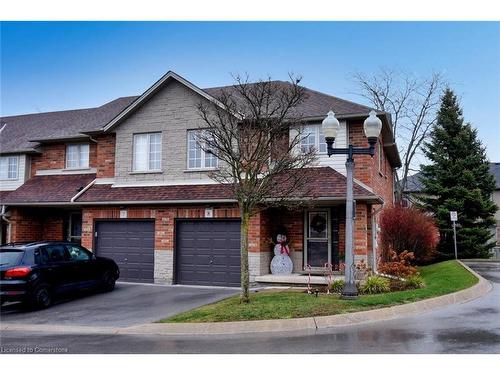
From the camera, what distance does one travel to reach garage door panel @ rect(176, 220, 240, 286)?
627 inches

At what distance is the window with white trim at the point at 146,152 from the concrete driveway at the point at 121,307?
4.39m

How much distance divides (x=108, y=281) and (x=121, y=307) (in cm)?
276

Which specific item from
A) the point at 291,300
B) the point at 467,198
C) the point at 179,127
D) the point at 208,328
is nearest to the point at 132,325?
the point at 208,328

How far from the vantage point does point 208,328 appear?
9.57 meters

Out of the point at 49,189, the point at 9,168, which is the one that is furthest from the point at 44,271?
the point at 9,168

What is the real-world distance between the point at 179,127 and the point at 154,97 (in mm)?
1583

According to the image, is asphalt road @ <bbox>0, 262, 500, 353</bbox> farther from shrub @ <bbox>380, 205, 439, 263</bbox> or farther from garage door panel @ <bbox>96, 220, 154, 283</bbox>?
shrub @ <bbox>380, 205, 439, 263</bbox>

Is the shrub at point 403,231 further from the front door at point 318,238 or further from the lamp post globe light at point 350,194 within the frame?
the lamp post globe light at point 350,194

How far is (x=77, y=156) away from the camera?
19.8 m

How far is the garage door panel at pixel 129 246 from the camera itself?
17.1 metres

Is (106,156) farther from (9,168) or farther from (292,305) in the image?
(292,305)

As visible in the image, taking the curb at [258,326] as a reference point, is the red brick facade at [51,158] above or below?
above

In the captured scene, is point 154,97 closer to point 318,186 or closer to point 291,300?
point 318,186

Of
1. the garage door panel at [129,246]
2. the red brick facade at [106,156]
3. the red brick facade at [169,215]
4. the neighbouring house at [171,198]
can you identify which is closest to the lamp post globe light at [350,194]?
the neighbouring house at [171,198]
